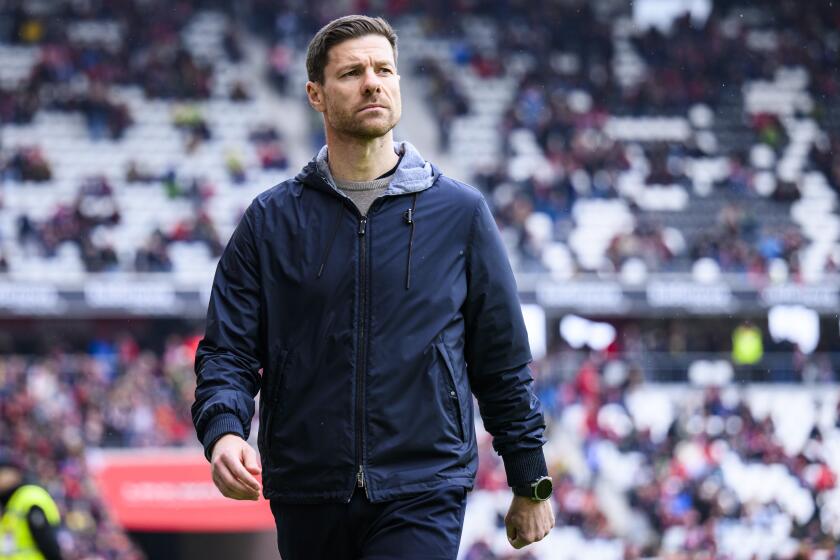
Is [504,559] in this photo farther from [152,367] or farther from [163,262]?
[163,262]

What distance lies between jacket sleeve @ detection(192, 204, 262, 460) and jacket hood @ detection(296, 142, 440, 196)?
0.50 ft

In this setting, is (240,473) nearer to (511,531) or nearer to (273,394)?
(273,394)

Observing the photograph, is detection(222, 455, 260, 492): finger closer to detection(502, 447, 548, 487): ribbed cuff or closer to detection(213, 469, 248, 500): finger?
detection(213, 469, 248, 500): finger

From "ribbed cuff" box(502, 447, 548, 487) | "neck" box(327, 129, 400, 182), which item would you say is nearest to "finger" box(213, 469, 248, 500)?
"ribbed cuff" box(502, 447, 548, 487)

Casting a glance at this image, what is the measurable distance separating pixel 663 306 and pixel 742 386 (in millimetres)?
1622

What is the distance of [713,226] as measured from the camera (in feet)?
79.5

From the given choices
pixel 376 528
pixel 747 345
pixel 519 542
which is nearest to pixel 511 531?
pixel 519 542

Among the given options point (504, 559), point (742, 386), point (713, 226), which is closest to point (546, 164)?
point (713, 226)

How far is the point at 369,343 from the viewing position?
3363 mm

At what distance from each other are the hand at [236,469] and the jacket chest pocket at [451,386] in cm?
45

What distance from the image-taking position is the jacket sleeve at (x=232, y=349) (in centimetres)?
335

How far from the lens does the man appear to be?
3.33 metres

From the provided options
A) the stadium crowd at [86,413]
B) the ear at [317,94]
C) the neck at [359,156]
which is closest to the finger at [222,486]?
the neck at [359,156]

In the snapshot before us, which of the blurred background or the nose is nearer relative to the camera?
the nose
